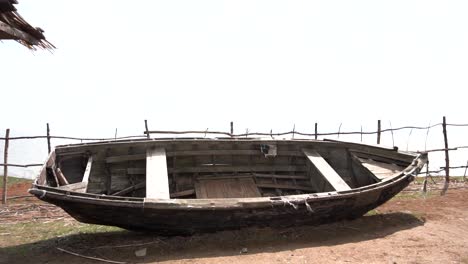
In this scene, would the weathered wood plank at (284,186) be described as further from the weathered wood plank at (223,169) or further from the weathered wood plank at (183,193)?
the weathered wood plank at (183,193)

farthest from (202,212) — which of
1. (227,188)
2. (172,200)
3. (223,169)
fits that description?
(223,169)

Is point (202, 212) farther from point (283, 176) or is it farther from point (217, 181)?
point (283, 176)

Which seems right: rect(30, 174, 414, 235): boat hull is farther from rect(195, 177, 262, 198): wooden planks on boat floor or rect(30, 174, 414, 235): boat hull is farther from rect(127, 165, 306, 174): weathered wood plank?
rect(127, 165, 306, 174): weathered wood plank

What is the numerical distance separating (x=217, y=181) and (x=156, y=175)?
1586 mm

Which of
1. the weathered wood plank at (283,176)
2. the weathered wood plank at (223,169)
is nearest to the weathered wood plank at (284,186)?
the weathered wood plank at (283,176)

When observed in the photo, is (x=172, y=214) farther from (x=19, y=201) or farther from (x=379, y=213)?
(x=19, y=201)

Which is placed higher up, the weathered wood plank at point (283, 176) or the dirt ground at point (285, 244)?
the weathered wood plank at point (283, 176)

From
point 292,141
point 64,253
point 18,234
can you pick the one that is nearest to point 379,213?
point 292,141

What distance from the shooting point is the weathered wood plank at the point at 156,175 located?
4734 millimetres

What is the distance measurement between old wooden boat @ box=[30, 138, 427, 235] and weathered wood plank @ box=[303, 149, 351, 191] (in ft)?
0.06

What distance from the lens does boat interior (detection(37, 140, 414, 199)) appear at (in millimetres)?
5906

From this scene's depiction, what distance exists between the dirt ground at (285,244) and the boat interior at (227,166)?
74 centimetres

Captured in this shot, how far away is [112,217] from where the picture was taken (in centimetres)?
445

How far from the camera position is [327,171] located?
5.98 meters
